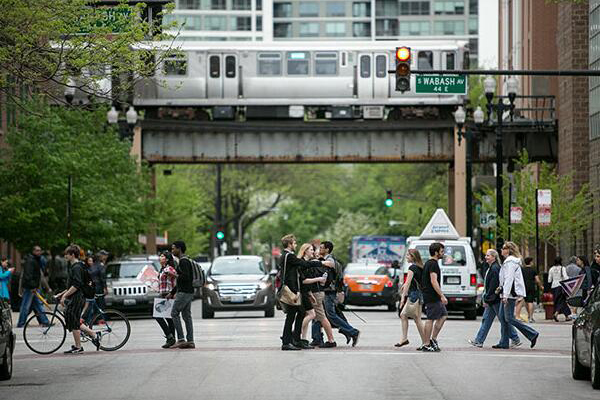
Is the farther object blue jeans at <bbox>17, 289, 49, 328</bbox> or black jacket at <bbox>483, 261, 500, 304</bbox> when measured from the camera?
blue jeans at <bbox>17, 289, 49, 328</bbox>

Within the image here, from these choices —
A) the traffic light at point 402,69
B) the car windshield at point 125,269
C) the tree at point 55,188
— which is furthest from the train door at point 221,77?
the traffic light at point 402,69

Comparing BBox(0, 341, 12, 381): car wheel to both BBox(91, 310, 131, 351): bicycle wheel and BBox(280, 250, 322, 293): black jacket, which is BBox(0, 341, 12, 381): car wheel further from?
BBox(280, 250, 322, 293): black jacket

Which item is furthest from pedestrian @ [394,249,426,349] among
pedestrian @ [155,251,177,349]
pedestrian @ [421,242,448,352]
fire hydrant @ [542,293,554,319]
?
fire hydrant @ [542,293,554,319]

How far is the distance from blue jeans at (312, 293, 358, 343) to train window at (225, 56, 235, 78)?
32310mm

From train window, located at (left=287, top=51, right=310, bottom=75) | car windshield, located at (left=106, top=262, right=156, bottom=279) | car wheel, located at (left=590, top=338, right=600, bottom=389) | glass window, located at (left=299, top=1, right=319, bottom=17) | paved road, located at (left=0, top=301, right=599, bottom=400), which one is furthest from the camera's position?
glass window, located at (left=299, top=1, right=319, bottom=17)

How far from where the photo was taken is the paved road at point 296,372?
1570 centimetres

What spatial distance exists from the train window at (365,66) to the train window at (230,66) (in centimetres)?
512

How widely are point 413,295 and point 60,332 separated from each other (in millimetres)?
5874

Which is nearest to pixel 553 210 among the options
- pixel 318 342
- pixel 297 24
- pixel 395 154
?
pixel 395 154

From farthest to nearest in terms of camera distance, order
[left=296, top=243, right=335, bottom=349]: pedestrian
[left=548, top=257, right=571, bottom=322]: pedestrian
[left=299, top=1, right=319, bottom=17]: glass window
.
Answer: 1. [left=299, top=1, right=319, bottom=17]: glass window
2. [left=548, top=257, right=571, bottom=322]: pedestrian
3. [left=296, top=243, right=335, bottom=349]: pedestrian

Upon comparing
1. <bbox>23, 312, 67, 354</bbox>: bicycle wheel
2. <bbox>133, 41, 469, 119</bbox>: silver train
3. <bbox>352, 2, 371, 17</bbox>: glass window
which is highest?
<bbox>352, 2, 371, 17</bbox>: glass window

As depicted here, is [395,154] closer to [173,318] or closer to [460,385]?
[173,318]

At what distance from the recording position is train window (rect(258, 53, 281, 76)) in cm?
5591

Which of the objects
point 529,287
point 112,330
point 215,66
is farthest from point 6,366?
point 215,66
